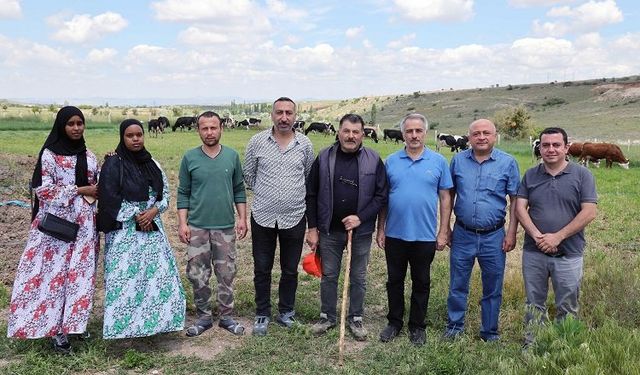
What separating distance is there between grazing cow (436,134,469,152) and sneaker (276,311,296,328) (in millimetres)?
21188

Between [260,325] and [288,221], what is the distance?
92 centimetres

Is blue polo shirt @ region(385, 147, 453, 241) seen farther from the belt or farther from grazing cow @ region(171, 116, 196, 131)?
grazing cow @ region(171, 116, 196, 131)

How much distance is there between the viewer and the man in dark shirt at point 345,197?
4410 millimetres

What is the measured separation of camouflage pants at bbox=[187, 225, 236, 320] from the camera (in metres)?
4.59

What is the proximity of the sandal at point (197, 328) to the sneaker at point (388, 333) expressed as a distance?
1458 mm

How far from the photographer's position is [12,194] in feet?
31.6

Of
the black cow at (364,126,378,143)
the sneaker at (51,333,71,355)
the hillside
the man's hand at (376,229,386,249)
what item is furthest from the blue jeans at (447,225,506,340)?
the hillside

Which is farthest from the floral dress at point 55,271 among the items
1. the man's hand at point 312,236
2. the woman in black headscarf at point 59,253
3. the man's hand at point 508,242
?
the man's hand at point 508,242

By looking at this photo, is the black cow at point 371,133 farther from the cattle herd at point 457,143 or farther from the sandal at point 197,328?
the sandal at point 197,328

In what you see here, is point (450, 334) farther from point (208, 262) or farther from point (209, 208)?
point (209, 208)

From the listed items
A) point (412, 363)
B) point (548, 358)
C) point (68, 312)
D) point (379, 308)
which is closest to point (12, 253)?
point (68, 312)

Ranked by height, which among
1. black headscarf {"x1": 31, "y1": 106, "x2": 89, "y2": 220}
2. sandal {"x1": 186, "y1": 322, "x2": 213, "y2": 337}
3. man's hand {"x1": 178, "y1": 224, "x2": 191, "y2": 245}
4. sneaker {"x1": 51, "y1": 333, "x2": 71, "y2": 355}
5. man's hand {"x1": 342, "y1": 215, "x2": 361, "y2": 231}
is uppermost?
black headscarf {"x1": 31, "y1": 106, "x2": 89, "y2": 220}

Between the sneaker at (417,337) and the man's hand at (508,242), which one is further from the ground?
the man's hand at (508,242)

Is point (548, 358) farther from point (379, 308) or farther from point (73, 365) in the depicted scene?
point (73, 365)
